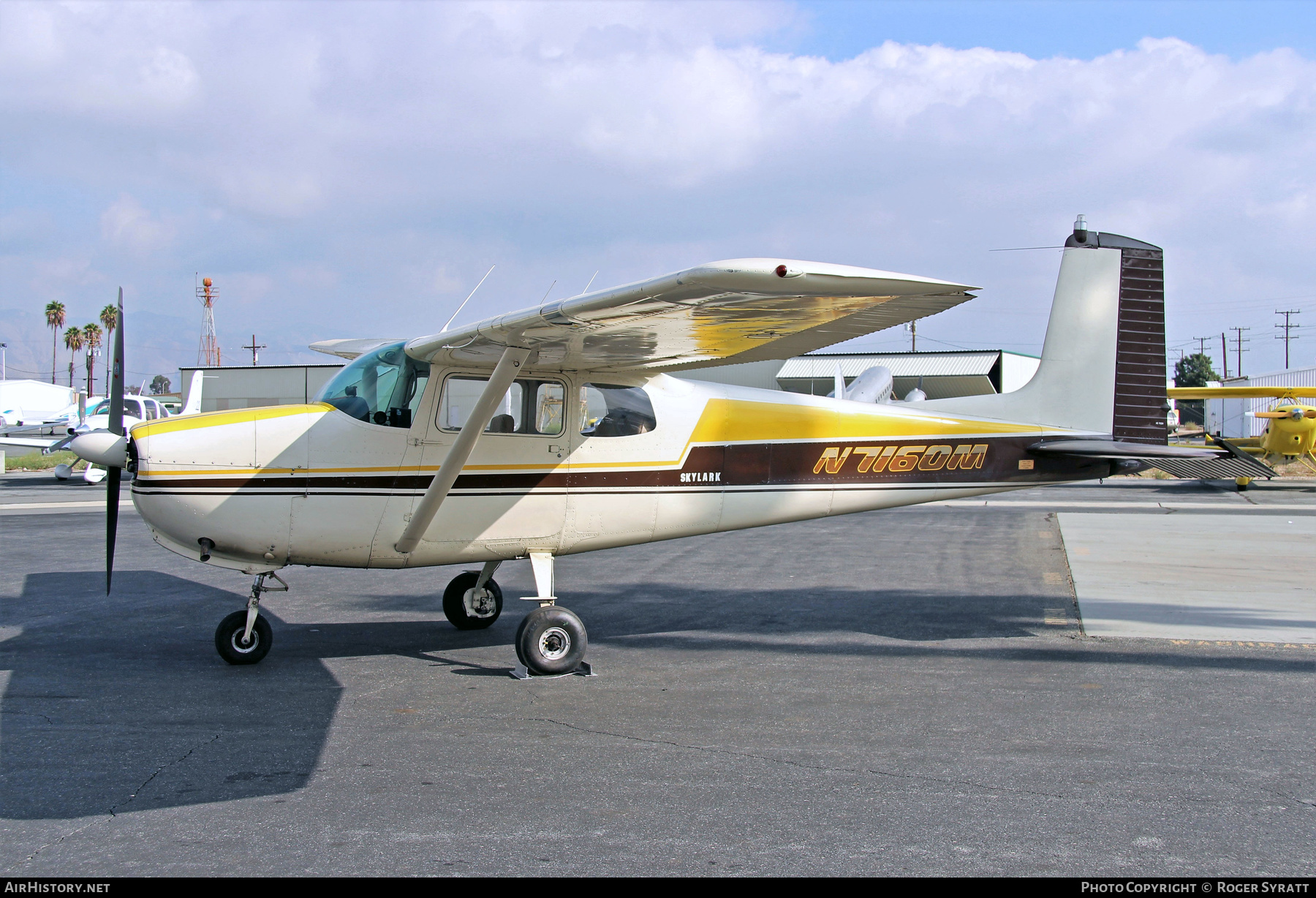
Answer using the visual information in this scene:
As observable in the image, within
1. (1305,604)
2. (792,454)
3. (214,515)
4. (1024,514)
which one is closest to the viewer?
(214,515)

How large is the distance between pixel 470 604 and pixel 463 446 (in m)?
2.21

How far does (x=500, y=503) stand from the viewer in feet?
22.1

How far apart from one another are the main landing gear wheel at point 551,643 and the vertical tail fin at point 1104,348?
383cm

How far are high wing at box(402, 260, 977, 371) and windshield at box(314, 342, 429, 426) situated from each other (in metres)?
0.15

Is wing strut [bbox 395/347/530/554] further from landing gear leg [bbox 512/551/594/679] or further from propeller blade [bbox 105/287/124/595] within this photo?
propeller blade [bbox 105/287/124/595]

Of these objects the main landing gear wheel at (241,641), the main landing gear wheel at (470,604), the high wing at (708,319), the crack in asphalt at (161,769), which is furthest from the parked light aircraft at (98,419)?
the crack in asphalt at (161,769)

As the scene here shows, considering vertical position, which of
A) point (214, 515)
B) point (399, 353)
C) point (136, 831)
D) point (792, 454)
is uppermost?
point (399, 353)

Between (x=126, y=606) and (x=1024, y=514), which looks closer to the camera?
(x=126, y=606)

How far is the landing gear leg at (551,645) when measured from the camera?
6.32 m

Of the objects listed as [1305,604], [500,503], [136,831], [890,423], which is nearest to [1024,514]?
[1305,604]

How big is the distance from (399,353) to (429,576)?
457cm

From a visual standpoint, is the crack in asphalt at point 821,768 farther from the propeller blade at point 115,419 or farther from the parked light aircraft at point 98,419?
the parked light aircraft at point 98,419

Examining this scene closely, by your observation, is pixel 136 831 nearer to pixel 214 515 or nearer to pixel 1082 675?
pixel 214 515

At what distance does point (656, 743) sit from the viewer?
4918mm
